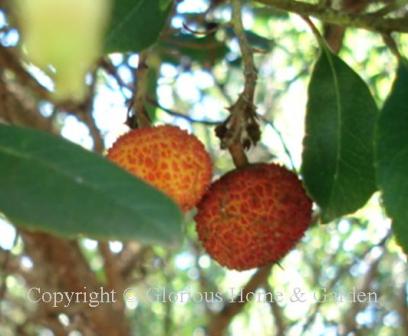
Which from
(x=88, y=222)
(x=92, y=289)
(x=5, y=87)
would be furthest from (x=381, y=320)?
(x=88, y=222)

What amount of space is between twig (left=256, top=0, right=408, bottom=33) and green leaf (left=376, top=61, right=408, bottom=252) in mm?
86

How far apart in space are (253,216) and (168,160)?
0.11 metres

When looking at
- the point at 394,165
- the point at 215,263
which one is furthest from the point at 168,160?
the point at 215,263

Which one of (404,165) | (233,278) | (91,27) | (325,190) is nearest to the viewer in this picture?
(91,27)

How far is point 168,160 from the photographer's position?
0.76 meters

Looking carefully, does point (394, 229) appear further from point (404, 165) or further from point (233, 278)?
point (233, 278)

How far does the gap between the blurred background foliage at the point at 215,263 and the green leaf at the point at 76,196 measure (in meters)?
0.74

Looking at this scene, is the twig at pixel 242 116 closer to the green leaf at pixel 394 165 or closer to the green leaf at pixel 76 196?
the green leaf at pixel 394 165

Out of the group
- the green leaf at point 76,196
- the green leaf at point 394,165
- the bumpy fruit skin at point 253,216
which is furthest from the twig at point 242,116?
the green leaf at point 76,196

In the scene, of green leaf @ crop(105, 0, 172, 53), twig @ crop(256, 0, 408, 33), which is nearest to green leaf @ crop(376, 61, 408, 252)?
twig @ crop(256, 0, 408, 33)

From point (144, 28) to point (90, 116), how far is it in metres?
0.73

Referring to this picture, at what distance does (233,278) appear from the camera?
2.75m

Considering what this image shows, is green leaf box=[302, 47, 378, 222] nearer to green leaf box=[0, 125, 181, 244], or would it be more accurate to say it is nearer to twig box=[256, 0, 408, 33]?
twig box=[256, 0, 408, 33]

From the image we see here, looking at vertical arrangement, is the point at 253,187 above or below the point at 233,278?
below
